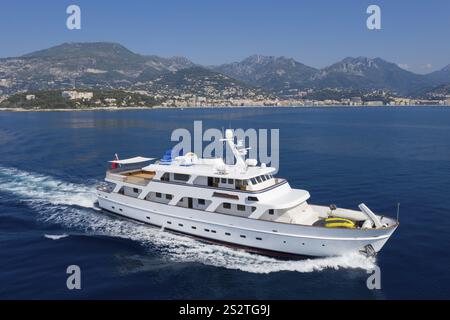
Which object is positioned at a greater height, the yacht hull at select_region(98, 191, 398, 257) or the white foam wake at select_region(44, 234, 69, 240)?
the yacht hull at select_region(98, 191, 398, 257)

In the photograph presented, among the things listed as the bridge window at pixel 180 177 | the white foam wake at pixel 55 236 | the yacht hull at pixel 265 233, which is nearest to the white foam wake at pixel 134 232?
the yacht hull at pixel 265 233

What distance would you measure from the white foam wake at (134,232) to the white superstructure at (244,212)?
0.62m

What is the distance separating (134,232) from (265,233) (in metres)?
9.62

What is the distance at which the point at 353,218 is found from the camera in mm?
24531

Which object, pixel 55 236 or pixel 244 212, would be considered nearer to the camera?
pixel 244 212

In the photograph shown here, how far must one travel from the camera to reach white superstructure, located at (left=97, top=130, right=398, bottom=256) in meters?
22.4

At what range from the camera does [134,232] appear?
1072 inches

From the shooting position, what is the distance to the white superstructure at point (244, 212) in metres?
22.4

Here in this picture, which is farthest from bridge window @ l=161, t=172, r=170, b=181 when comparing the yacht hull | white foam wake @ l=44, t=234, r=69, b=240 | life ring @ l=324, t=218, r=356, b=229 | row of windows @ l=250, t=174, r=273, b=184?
life ring @ l=324, t=218, r=356, b=229

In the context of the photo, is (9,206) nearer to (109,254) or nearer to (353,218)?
(109,254)

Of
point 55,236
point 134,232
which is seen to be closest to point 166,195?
point 134,232

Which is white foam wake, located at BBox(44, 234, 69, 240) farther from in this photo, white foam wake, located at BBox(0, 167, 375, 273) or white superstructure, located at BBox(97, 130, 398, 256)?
white superstructure, located at BBox(97, 130, 398, 256)

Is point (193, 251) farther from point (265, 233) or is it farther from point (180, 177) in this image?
point (180, 177)

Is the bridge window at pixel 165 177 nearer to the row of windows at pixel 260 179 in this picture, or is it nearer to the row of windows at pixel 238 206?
the row of windows at pixel 238 206
